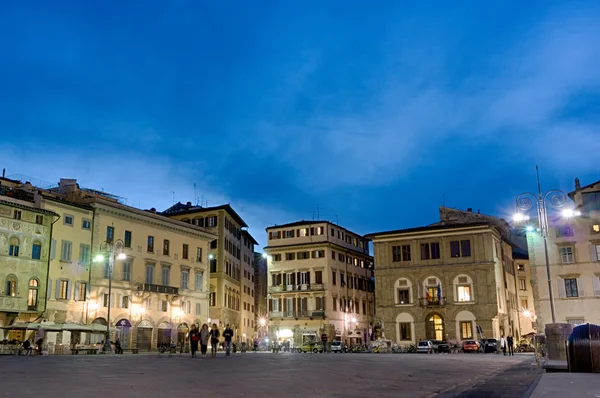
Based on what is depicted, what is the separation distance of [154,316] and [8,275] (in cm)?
1574

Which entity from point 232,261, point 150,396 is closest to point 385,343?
point 232,261

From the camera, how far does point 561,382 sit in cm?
1106

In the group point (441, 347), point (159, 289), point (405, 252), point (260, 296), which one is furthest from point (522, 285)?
point (159, 289)

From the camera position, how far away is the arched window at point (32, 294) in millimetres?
47219

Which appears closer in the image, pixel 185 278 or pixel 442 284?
pixel 185 278

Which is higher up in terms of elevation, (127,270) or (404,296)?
(127,270)

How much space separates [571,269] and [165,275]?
3875cm

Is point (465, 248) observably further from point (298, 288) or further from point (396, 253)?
point (298, 288)

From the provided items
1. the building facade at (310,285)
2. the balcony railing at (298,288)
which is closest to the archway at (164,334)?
the building facade at (310,285)

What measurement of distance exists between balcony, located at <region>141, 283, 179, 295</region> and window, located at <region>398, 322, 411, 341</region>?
24.3 m

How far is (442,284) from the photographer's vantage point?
6531 cm

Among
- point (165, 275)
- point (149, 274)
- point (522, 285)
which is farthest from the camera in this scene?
point (522, 285)

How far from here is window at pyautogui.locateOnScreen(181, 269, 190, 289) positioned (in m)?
63.3

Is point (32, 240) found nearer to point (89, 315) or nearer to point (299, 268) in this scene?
point (89, 315)
